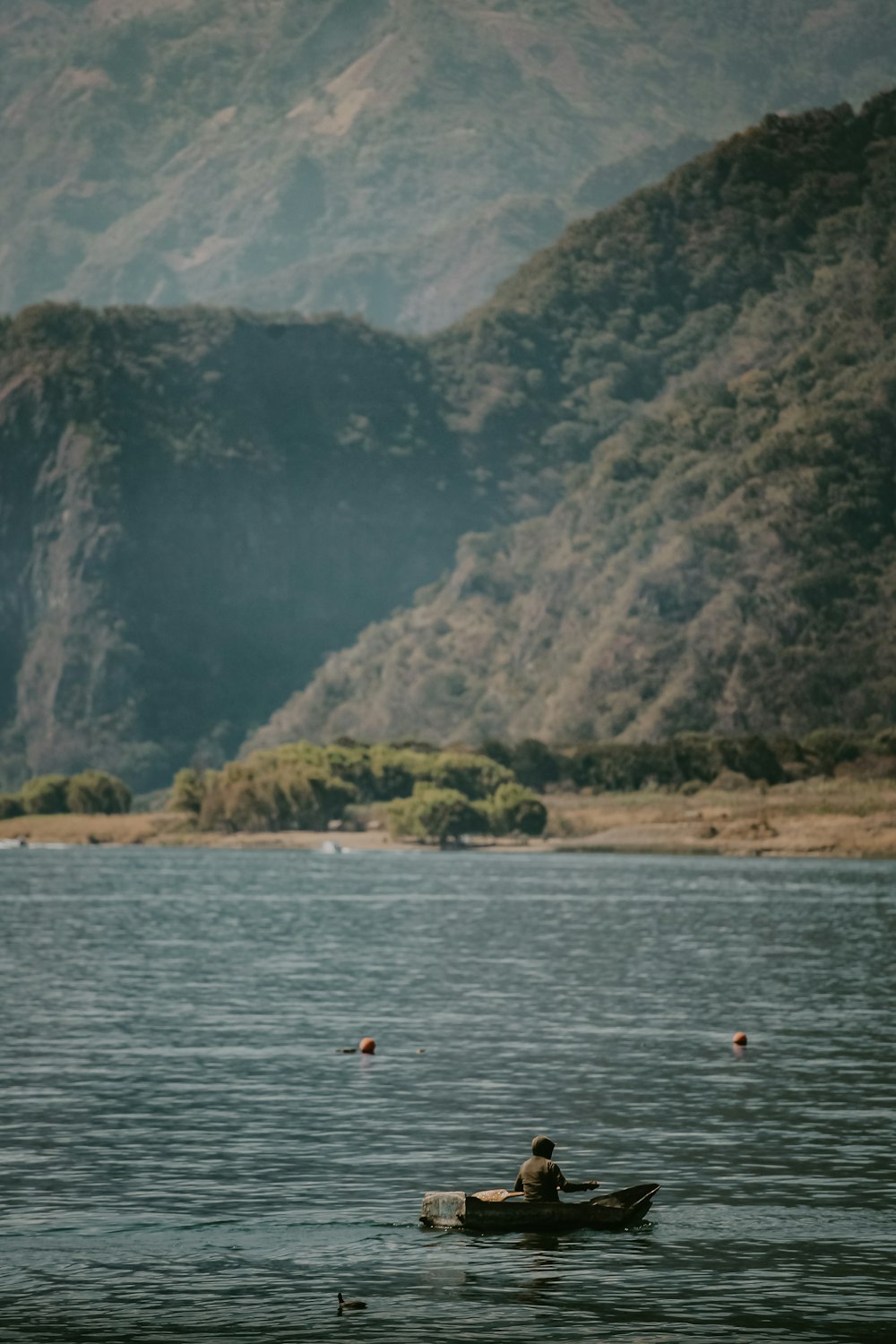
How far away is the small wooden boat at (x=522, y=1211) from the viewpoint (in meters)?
60.9

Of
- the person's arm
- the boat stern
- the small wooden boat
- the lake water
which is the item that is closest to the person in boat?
the person's arm

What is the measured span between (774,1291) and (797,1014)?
6358cm

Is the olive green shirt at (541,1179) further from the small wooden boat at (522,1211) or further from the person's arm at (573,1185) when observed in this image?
the small wooden boat at (522,1211)

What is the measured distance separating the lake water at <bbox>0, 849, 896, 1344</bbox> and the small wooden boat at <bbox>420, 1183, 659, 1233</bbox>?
481 millimetres

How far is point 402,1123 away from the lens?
8019 centimetres

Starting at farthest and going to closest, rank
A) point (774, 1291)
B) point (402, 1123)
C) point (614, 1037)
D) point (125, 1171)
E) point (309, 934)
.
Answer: point (309, 934), point (614, 1037), point (402, 1123), point (125, 1171), point (774, 1291)

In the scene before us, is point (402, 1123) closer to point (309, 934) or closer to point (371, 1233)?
point (371, 1233)

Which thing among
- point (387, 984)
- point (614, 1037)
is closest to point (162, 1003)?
point (387, 984)

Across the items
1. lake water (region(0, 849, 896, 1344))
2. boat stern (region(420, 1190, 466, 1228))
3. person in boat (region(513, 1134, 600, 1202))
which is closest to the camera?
lake water (region(0, 849, 896, 1344))

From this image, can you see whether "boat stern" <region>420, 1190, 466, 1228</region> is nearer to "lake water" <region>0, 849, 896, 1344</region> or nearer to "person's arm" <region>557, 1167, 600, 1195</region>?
"lake water" <region>0, 849, 896, 1344</region>

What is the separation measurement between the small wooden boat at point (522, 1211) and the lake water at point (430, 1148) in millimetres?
481

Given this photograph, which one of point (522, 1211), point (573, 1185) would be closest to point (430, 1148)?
point (573, 1185)

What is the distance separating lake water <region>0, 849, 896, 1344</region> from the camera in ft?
179

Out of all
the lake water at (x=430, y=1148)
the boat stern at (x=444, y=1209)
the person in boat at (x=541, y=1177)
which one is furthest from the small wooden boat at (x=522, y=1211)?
the lake water at (x=430, y=1148)
